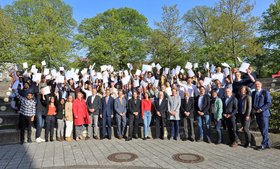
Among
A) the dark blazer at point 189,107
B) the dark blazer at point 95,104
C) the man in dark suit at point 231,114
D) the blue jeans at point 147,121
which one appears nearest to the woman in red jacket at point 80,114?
the dark blazer at point 95,104

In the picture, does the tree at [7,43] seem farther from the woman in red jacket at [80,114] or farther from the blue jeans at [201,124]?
the blue jeans at [201,124]

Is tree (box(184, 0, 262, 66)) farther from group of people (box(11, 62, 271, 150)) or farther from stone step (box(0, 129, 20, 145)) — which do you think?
stone step (box(0, 129, 20, 145))

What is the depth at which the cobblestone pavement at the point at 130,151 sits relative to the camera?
22.7 feet

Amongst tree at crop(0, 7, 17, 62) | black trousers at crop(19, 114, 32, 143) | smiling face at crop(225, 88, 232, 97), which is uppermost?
tree at crop(0, 7, 17, 62)

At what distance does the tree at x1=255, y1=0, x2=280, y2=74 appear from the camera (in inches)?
1362

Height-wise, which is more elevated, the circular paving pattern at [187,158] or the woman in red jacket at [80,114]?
the woman in red jacket at [80,114]

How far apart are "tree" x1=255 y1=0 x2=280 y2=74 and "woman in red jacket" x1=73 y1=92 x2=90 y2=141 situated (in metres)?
30.9


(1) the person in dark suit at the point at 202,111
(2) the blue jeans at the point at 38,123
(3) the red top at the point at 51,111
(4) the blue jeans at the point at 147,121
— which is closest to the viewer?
(1) the person in dark suit at the point at 202,111

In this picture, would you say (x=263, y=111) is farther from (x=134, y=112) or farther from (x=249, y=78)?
(x=134, y=112)

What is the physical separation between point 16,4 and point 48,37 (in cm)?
899

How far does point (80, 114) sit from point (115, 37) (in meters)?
27.7

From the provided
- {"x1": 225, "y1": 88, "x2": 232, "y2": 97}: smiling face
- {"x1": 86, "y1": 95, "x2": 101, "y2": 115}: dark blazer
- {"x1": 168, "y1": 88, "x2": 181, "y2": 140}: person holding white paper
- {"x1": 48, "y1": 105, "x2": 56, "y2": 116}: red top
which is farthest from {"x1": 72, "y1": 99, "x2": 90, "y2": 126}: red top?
{"x1": 225, "y1": 88, "x2": 232, "y2": 97}: smiling face

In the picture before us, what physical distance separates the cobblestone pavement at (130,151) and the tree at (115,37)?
86.7ft

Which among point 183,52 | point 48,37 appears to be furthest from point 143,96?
point 48,37
